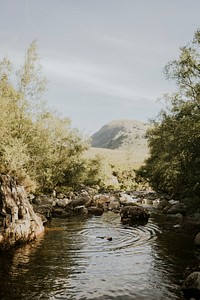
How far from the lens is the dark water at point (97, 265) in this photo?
47.5 ft

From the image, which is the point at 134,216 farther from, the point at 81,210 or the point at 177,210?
the point at 81,210

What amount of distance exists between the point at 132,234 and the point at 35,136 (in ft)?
72.3


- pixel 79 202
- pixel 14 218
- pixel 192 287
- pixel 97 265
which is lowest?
pixel 97 265

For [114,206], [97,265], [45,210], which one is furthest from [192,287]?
[114,206]

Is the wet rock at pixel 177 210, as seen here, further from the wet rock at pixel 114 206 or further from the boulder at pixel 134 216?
the wet rock at pixel 114 206

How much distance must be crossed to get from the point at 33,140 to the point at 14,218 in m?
20.3

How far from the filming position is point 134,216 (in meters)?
35.3

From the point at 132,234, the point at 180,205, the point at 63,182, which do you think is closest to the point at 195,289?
the point at 132,234


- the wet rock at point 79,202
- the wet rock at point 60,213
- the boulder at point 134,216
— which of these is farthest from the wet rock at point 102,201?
the boulder at point 134,216

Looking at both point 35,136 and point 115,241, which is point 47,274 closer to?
point 115,241

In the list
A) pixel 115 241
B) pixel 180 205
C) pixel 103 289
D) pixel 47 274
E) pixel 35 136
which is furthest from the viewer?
pixel 35 136

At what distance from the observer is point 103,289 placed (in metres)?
14.8

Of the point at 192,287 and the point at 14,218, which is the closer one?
the point at 192,287

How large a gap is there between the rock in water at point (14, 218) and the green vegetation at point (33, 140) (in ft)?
12.2
